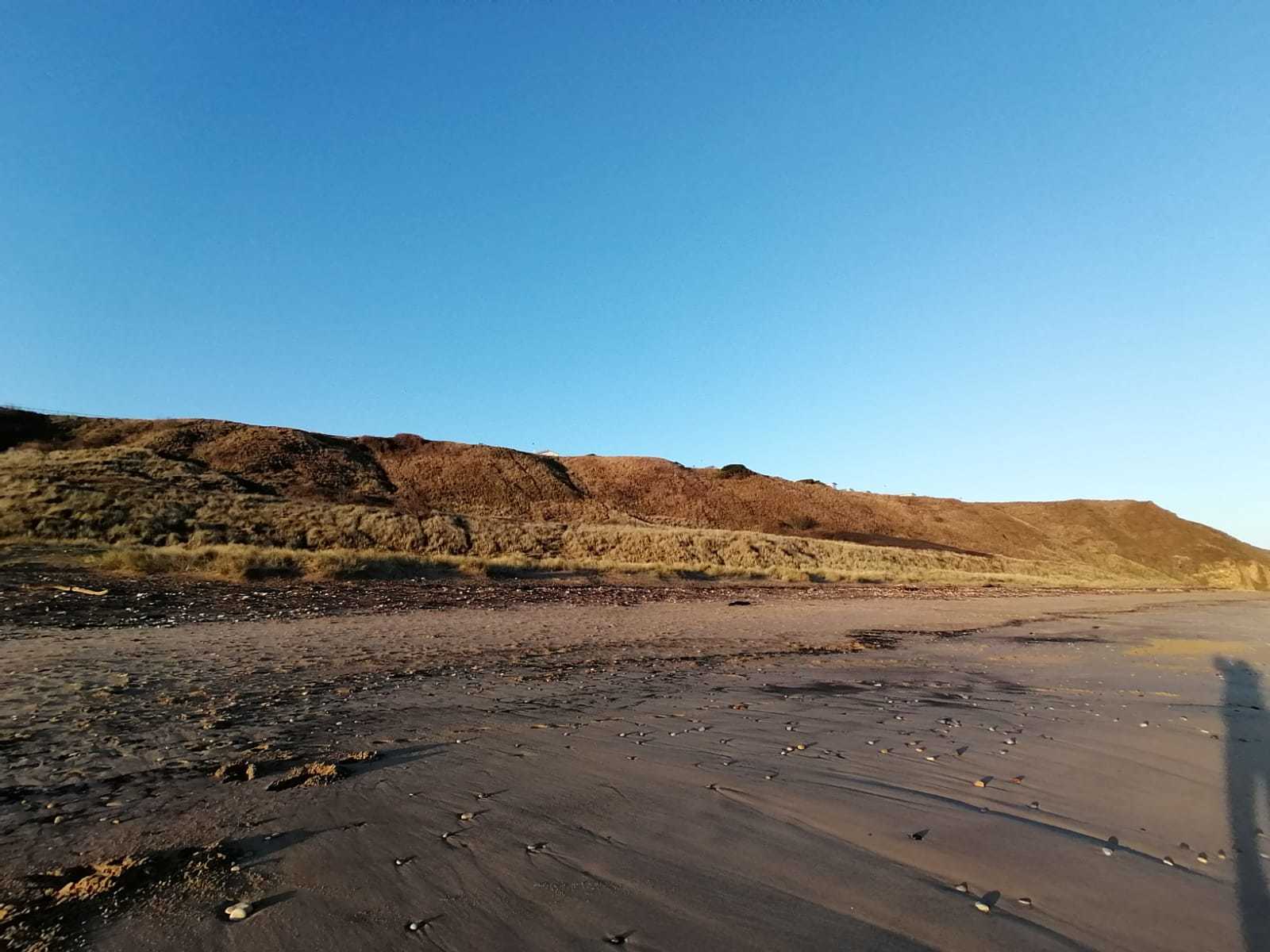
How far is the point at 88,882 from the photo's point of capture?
9.36 ft

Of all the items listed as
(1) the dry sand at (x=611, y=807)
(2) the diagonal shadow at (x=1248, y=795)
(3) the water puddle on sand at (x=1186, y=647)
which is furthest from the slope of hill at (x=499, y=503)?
(2) the diagonal shadow at (x=1248, y=795)

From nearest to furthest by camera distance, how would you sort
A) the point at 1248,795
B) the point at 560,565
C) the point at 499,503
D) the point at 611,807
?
the point at 611,807 → the point at 1248,795 → the point at 560,565 → the point at 499,503

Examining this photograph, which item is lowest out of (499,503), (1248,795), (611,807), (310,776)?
(310,776)

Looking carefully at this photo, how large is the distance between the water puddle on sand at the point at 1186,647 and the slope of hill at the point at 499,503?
75.8 ft

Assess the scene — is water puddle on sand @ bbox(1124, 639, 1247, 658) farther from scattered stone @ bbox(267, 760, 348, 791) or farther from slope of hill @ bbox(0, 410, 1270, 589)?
slope of hill @ bbox(0, 410, 1270, 589)

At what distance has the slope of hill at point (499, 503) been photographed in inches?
1161

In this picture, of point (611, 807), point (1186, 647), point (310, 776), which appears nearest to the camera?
point (611, 807)

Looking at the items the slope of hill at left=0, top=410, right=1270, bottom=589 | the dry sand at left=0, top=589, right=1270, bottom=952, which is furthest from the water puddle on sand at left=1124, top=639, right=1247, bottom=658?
the slope of hill at left=0, top=410, right=1270, bottom=589

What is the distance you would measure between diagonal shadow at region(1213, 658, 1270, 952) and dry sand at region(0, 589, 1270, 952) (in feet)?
0.08

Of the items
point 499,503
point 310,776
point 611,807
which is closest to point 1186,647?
point 611,807

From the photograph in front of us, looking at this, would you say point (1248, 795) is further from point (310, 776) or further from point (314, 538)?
point (314, 538)

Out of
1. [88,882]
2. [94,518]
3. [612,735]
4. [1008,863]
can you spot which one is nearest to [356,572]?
[94,518]

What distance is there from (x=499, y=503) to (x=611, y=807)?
55728 mm

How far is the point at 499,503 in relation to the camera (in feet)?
192
